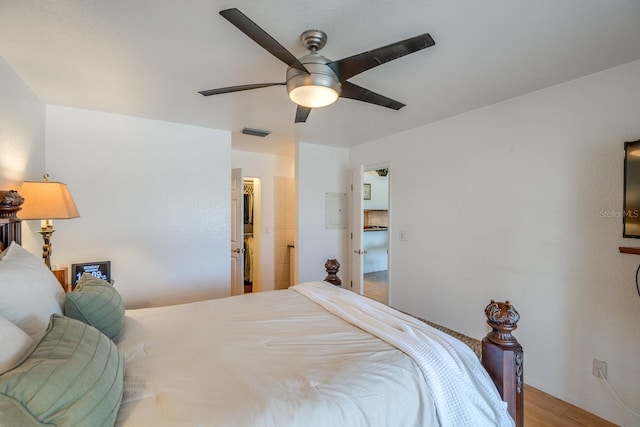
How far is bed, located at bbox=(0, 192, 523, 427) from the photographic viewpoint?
0.84 m

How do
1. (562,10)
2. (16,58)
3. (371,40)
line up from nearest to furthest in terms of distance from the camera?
(562,10) → (371,40) → (16,58)

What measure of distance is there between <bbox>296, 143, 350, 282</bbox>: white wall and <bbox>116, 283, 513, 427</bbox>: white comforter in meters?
2.38

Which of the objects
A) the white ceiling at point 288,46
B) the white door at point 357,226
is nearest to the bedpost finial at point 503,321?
the white ceiling at point 288,46

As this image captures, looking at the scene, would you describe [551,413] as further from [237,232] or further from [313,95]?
[237,232]

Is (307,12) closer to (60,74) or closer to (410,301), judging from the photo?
(60,74)

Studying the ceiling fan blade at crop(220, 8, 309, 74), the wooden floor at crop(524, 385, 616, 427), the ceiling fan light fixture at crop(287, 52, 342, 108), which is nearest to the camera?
the ceiling fan blade at crop(220, 8, 309, 74)

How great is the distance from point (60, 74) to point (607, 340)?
4.37m

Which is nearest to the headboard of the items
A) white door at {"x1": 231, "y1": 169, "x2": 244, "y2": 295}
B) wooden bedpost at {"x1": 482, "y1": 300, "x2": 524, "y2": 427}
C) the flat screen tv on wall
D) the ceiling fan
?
the ceiling fan

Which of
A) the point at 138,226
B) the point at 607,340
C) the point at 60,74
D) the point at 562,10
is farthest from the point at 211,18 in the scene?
the point at 607,340

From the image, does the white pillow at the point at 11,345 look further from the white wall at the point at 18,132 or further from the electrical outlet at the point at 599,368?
the electrical outlet at the point at 599,368

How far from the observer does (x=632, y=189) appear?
189cm

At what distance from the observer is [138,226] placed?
3117 mm

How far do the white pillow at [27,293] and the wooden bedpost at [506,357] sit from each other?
1952 mm

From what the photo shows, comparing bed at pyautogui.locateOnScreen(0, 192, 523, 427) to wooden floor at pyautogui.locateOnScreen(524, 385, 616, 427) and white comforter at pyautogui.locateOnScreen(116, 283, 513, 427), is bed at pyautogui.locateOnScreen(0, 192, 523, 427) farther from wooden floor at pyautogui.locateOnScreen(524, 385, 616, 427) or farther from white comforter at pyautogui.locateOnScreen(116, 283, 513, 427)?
wooden floor at pyautogui.locateOnScreen(524, 385, 616, 427)
